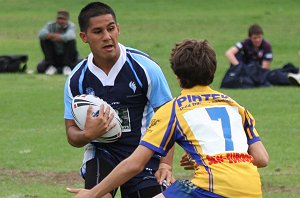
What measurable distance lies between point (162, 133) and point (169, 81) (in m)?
14.6

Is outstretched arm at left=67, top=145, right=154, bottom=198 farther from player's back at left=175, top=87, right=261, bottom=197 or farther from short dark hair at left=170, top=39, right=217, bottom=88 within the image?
short dark hair at left=170, top=39, right=217, bottom=88

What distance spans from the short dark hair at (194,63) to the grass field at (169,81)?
438 centimetres

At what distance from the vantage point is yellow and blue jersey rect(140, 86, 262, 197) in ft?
18.6

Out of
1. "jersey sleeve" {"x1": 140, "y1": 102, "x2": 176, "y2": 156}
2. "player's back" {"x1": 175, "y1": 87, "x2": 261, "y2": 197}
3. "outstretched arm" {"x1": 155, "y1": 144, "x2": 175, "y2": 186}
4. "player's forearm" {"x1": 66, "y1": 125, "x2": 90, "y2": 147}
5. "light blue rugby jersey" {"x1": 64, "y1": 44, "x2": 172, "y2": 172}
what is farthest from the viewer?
"light blue rugby jersey" {"x1": 64, "y1": 44, "x2": 172, "y2": 172}

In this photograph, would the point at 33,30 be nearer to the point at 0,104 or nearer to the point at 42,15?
the point at 42,15

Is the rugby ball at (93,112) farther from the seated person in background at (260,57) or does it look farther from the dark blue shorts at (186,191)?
the seated person in background at (260,57)

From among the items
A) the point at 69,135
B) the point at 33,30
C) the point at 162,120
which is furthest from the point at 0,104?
the point at 33,30

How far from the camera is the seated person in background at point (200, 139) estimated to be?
223 inches

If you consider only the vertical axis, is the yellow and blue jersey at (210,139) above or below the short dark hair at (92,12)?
below

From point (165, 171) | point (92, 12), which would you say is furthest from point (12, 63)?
point (165, 171)

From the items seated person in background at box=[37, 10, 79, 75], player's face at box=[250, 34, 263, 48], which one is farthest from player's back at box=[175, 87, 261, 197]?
seated person in background at box=[37, 10, 79, 75]

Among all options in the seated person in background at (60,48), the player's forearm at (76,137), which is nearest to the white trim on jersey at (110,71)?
the player's forearm at (76,137)

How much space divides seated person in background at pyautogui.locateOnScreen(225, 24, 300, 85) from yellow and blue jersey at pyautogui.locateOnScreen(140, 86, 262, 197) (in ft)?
45.0

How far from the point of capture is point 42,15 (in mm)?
36625
